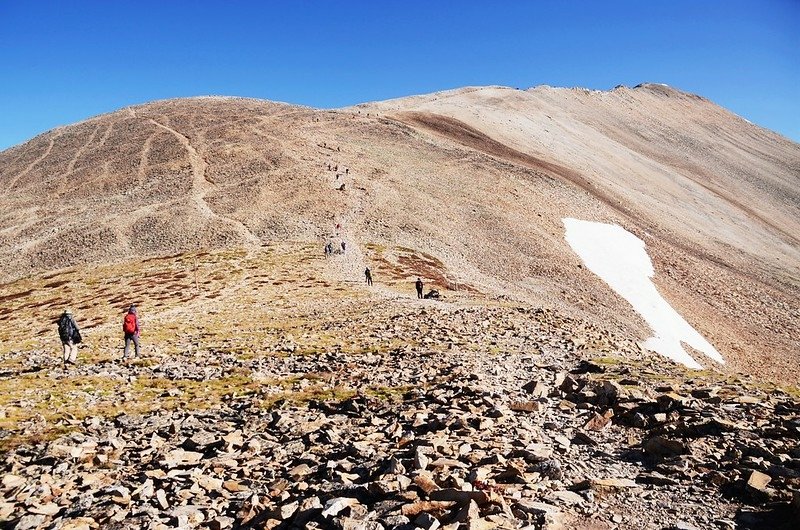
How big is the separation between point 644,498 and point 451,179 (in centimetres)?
7693

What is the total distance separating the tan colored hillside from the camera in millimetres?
54750

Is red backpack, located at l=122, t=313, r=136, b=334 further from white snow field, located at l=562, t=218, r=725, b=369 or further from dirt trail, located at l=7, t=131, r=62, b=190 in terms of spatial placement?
dirt trail, located at l=7, t=131, r=62, b=190

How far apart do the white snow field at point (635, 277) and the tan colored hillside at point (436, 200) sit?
184 centimetres

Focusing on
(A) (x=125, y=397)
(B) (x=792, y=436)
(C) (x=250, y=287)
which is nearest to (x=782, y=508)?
(B) (x=792, y=436)

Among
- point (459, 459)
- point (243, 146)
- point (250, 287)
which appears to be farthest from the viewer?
point (243, 146)

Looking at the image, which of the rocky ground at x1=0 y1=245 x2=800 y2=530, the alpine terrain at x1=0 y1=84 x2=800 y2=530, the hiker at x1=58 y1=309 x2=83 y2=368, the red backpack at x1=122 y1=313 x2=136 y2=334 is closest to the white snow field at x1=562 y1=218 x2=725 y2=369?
the alpine terrain at x1=0 y1=84 x2=800 y2=530

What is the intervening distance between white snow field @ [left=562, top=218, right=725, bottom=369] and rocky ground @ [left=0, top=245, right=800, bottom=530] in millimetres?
19982

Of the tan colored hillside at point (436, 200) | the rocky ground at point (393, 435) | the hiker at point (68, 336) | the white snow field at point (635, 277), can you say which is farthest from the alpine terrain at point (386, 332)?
the hiker at point (68, 336)

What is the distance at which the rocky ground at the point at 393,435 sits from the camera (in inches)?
365

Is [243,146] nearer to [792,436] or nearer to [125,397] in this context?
[125,397]

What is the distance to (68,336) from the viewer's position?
23062 millimetres

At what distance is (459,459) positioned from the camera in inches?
435

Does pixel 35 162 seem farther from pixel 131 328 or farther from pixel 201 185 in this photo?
pixel 131 328

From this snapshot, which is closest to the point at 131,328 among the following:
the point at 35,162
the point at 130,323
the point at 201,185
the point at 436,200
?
the point at 130,323
